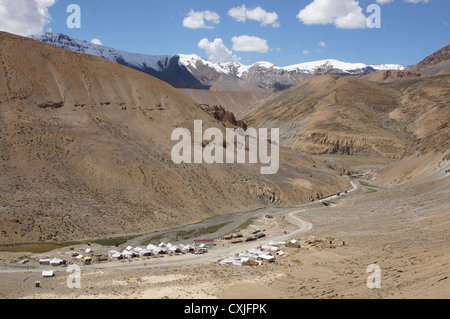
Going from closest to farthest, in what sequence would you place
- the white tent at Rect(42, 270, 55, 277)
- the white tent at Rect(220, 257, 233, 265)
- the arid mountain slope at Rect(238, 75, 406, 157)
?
the white tent at Rect(42, 270, 55, 277) → the white tent at Rect(220, 257, 233, 265) → the arid mountain slope at Rect(238, 75, 406, 157)

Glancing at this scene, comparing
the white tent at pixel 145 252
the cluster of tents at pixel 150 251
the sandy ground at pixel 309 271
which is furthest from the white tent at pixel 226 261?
the white tent at pixel 145 252

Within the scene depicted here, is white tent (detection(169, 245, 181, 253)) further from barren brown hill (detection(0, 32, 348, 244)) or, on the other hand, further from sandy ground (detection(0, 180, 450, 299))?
barren brown hill (detection(0, 32, 348, 244))

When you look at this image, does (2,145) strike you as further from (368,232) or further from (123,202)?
(368,232)

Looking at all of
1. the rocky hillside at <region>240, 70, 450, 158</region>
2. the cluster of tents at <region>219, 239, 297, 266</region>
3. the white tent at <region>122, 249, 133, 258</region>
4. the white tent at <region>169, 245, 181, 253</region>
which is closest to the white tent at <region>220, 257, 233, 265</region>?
the cluster of tents at <region>219, 239, 297, 266</region>

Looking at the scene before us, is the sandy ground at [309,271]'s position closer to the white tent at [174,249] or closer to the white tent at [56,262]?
the white tent at [56,262]

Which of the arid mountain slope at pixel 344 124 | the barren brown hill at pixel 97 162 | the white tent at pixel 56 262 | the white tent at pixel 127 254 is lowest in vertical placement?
the white tent at pixel 56 262

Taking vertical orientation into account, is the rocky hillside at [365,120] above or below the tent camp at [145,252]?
above

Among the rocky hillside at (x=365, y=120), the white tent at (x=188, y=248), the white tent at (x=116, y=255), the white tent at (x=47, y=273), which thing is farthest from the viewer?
the rocky hillside at (x=365, y=120)

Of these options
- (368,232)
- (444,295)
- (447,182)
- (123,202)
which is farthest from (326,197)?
(444,295)
